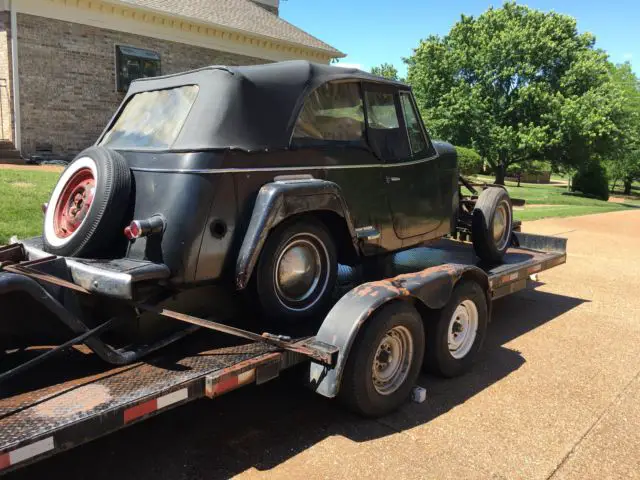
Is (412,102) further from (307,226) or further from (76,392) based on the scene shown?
(76,392)

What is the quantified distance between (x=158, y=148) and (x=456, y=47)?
90.8 ft

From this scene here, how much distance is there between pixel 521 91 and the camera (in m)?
25.8

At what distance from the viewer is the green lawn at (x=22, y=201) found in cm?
740

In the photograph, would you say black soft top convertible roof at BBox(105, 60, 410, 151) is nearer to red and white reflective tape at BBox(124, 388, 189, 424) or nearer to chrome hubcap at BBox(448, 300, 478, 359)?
red and white reflective tape at BBox(124, 388, 189, 424)

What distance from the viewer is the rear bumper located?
10.00ft

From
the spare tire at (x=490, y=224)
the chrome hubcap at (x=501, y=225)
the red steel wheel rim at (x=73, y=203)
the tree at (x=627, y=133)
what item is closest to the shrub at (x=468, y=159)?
the tree at (x=627, y=133)

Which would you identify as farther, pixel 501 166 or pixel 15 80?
pixel 501 166

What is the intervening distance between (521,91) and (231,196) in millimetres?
25278

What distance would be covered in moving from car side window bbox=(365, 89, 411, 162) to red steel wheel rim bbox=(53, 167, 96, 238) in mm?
2154

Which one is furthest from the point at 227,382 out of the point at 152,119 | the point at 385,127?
the point at 385,127

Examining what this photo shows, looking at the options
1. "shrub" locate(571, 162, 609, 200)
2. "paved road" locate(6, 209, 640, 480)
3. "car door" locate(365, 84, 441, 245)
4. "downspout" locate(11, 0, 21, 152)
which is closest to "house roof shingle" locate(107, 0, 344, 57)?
"downspout" locate(11, 0, 21, 152)

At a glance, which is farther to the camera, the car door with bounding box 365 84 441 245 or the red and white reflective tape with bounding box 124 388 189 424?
the car door with bounding box 365 84 441 245

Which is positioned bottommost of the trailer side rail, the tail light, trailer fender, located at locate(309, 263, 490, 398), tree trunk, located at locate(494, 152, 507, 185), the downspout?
the trailer side rail

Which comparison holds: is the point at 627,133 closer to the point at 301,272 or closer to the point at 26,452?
the point at 301,272
